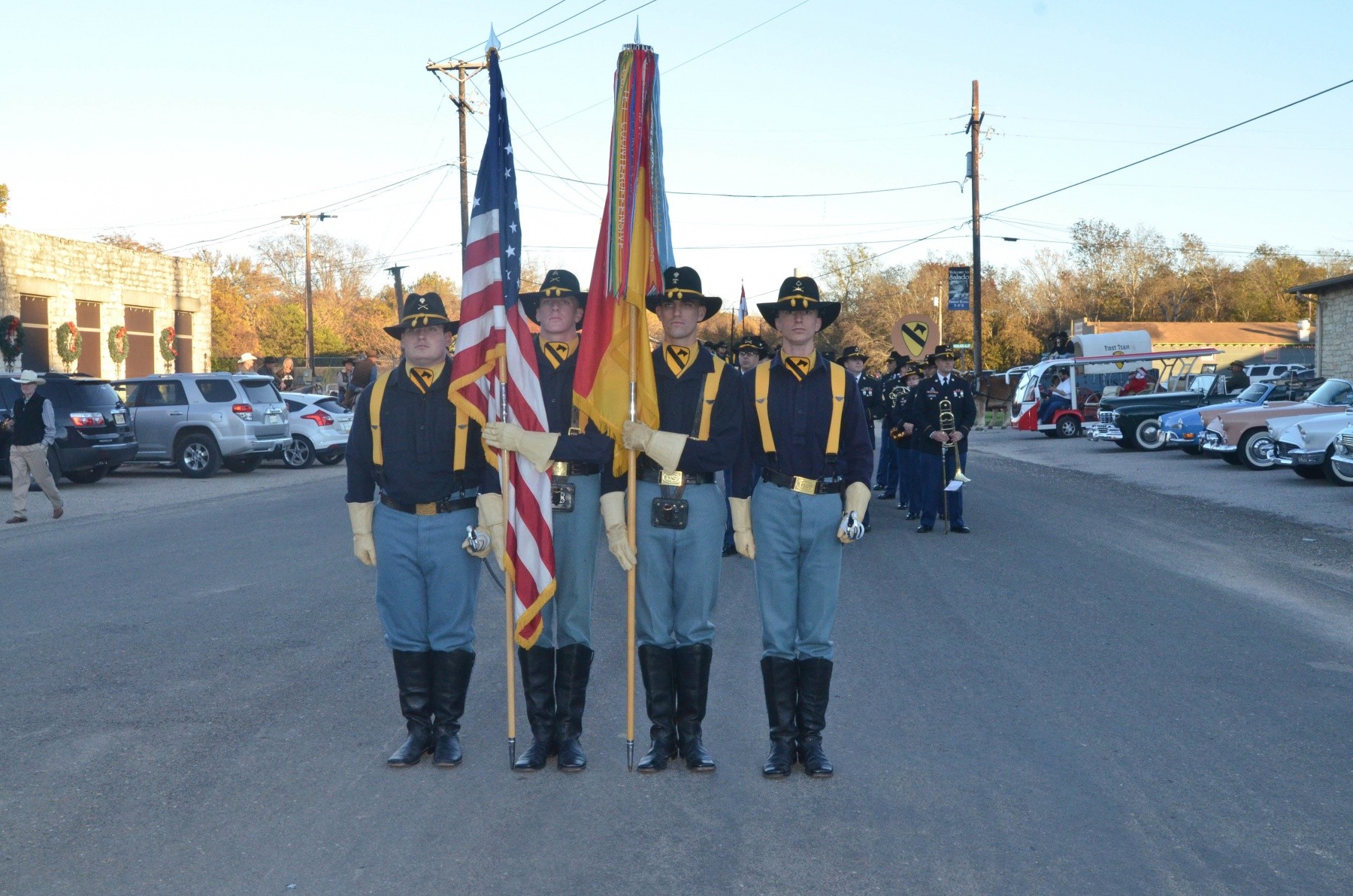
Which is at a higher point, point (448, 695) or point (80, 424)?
point (80, 424)

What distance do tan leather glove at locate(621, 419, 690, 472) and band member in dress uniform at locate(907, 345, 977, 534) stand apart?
27.4ft

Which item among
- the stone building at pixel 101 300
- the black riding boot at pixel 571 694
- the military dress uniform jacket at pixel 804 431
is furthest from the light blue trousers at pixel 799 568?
the stone building at pixel 101 300

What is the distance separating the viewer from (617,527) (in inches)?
197

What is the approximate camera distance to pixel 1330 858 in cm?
411

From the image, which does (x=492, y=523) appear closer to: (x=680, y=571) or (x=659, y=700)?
(x=680, y=571)

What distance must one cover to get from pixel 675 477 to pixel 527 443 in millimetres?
638

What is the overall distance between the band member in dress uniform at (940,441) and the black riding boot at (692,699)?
323 inches

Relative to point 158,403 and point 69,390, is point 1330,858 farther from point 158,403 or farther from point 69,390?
point 158,403

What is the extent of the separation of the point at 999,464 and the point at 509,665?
66.7 ft

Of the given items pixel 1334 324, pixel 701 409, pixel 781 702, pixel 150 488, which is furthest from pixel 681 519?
pixel 1334 324

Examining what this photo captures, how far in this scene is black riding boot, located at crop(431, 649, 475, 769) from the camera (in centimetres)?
518

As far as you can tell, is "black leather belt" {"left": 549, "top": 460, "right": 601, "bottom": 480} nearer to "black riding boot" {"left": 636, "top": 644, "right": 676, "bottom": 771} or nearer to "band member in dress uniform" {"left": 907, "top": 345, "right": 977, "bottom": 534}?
"black riding boot" {"left": 636, "top": 644, "right": 676, "bottom": 771}

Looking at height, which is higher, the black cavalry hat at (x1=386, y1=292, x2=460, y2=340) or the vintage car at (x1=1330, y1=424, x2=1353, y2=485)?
the black cavalry hat at (x1=386, y1=292, x2=460, y2=340)


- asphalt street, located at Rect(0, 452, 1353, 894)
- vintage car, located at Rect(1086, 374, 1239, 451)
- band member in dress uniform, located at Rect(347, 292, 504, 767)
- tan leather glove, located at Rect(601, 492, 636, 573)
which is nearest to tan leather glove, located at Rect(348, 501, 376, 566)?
band member in dress uniform, located at Rect(347, 292, 504, 767)
